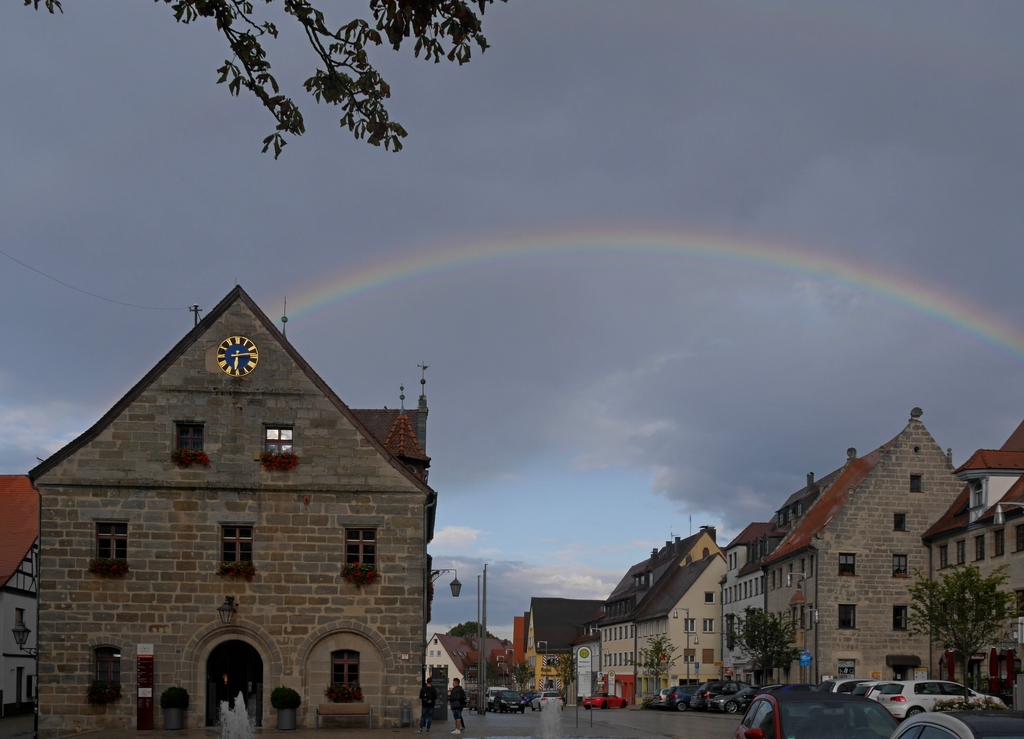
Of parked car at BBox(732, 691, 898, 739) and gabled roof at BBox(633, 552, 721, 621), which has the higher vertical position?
parked car at BBox(732, 691, 898, 739)

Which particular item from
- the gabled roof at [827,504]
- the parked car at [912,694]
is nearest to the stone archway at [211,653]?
the parked car at [912,694]

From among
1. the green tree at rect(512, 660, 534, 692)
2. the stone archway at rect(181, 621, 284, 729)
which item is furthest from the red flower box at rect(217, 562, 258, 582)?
the green tree at rect(512, 660, 534, 692)

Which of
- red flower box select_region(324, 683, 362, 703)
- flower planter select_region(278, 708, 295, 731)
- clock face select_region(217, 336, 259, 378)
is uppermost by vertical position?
clock face select_region(217, 336, 259, 378)

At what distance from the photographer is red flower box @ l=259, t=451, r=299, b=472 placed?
39156 millimetres

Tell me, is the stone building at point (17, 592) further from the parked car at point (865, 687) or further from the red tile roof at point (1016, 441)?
the red tile roof at point (1016, 441)

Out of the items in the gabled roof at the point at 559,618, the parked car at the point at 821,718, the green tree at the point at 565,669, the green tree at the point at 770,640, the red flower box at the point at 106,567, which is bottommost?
the green tree at the point at 565,669

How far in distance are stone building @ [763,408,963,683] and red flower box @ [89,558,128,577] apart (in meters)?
41.3

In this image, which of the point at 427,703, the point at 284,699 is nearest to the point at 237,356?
the point at 284,699

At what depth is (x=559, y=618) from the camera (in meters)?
158

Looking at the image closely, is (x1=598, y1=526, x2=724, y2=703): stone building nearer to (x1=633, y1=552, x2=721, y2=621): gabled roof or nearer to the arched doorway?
(x1=633, y1=552, x2=721, y2=621): gabled roof

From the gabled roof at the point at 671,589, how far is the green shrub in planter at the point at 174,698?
7027cm

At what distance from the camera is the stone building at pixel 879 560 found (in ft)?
223

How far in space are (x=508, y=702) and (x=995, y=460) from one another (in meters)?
33.0

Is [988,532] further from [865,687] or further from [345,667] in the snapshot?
[345,667]
